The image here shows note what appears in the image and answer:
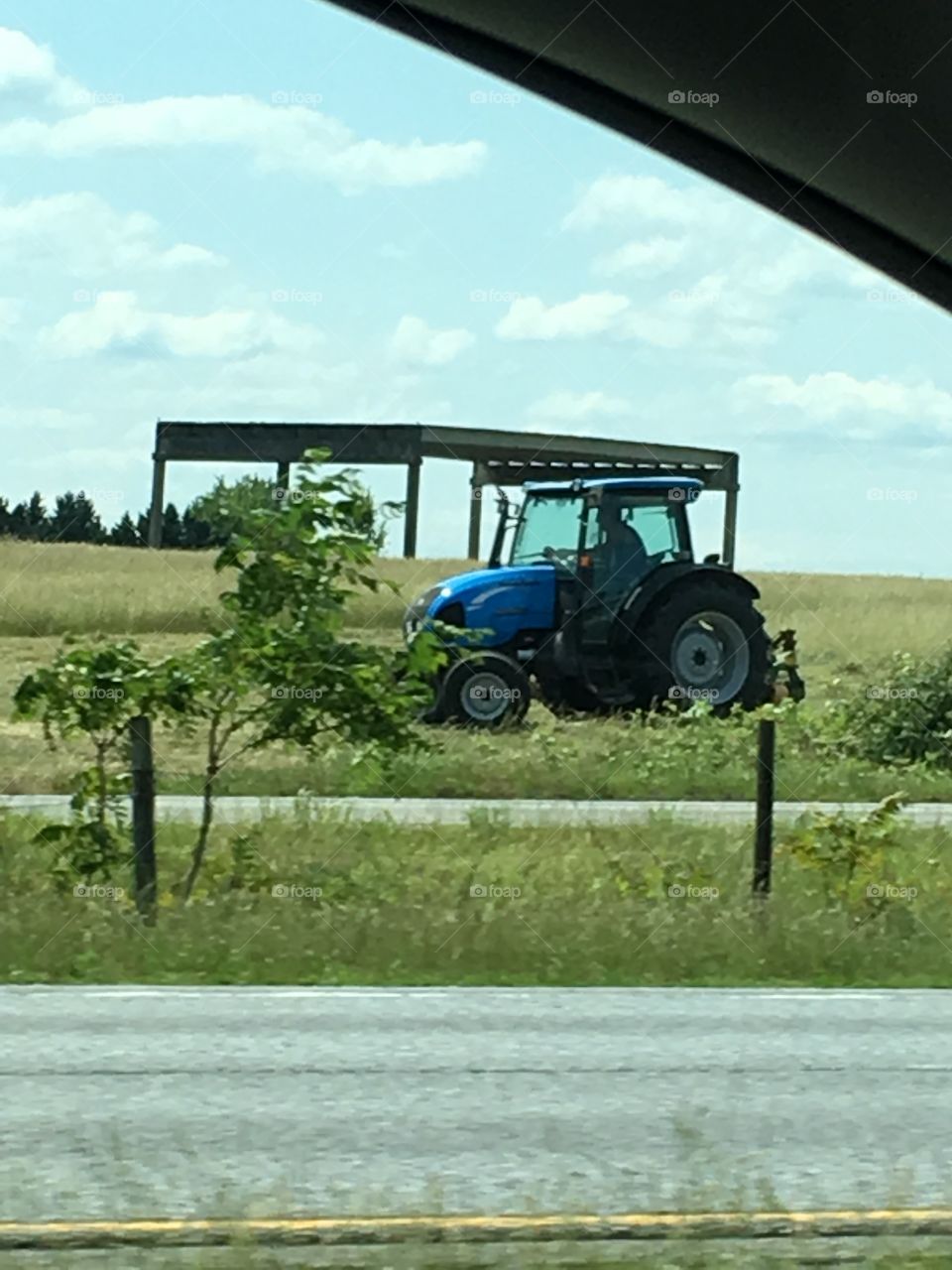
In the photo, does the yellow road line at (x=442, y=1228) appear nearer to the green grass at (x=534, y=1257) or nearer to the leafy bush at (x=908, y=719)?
the green grass at (x=534, y=1257)

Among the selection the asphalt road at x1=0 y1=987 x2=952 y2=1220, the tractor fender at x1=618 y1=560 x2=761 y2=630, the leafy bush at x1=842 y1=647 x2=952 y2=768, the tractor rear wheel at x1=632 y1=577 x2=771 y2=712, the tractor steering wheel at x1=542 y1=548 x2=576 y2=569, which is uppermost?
the tractor steering wheel at x1=542 y1=548 x2=576 y2=569

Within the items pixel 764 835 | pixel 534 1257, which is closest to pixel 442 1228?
pixel 534 1257

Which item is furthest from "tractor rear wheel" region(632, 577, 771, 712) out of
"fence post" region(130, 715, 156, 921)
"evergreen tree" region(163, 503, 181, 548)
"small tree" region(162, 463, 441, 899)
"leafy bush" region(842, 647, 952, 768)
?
"evergreen tree" region(163, 503, 181, 548)

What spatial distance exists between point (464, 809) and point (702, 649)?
371cm

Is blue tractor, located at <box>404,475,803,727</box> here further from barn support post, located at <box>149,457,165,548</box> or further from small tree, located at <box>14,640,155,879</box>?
small tree, located at <box>14,640,155,879</box>

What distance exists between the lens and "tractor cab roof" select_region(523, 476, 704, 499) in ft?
66.1

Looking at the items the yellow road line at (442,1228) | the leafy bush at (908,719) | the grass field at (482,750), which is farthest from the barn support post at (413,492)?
the yellow road line at (442,1228)

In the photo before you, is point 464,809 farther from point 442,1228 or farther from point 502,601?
point 442,1228

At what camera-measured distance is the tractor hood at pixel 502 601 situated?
2102 centimetres

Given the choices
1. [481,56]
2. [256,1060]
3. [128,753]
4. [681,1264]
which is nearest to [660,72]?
[481,56]

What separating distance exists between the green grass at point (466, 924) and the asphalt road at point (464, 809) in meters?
2.16

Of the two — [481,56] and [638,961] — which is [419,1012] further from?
[481,56]

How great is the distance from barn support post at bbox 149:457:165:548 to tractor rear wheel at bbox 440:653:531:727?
3989 millimetres

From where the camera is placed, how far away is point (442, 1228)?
5230mm
